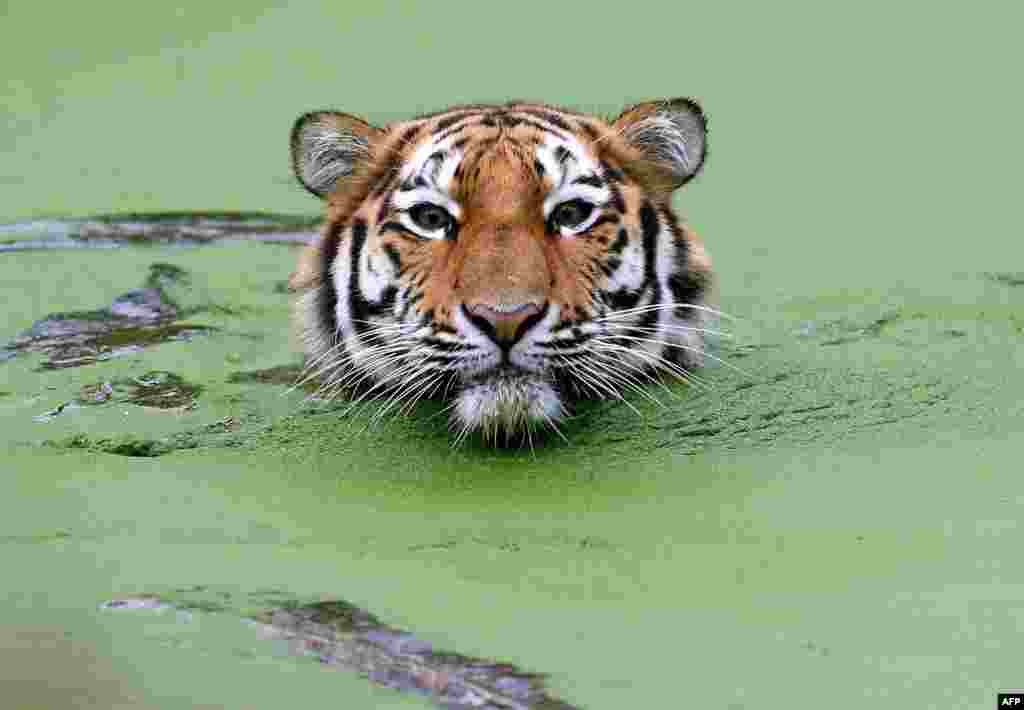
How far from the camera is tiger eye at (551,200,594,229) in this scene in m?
4.84

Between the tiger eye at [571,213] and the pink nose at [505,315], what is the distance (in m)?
0.50

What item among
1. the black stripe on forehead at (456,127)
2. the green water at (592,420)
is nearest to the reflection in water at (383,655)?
the green water at (592,420)

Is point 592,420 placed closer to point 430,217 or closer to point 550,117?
point 430,217

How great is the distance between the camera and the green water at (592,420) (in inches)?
135

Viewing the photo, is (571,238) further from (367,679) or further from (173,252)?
(173,252)

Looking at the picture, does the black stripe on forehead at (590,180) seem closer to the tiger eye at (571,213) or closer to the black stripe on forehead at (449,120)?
the tiger eye at (571,213)

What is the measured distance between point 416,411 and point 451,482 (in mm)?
476

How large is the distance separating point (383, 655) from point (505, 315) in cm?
121

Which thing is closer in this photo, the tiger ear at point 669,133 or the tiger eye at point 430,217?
the tiger eye at point 430,217

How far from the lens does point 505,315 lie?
4.37 m

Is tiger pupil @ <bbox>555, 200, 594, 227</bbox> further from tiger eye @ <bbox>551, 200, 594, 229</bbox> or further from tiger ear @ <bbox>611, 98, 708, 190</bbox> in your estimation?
tiger ear @ <bbox>611, 98, 708, 190</bbox>

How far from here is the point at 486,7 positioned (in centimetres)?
955

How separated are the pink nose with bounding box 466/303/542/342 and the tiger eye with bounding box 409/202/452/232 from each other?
0.50 meters

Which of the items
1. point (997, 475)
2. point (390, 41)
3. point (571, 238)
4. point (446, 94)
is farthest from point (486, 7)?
point (997, 475)
